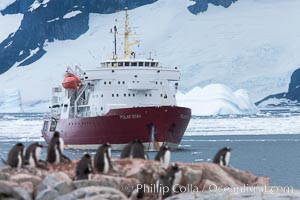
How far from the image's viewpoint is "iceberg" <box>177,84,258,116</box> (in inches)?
2466

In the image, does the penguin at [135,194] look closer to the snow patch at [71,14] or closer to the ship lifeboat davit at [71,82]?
the ship lifeboat davit at [71,82]

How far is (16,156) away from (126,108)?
22.5 meters

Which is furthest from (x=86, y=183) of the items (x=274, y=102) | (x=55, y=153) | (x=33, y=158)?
(x=274, y=102)

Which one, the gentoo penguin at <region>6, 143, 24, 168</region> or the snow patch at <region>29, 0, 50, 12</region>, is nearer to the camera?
the gentoo penguin at <region>6, 143, 24, 168</region>

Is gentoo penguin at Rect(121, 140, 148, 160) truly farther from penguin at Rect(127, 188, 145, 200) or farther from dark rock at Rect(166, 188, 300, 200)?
dark rock at Rect(166, 188, 300, 200)

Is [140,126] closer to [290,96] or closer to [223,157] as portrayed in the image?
[223,157]

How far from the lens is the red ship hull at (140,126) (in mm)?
37125

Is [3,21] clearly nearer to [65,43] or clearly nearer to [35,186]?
[65,43]

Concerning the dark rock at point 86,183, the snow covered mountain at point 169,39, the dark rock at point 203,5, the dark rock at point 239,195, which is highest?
the dark rock at point 203,5

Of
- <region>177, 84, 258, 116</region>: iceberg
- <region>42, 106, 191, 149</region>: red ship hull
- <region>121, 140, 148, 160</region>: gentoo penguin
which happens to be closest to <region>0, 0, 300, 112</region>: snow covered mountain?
<region>177, 84, 258, 116</region>: iceberg

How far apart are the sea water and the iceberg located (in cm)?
91

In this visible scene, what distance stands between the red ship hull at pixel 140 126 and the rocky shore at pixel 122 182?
22.0 metres

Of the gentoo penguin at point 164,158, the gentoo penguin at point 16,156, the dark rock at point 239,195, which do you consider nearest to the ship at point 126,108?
the gentoo penguin at point 164,158

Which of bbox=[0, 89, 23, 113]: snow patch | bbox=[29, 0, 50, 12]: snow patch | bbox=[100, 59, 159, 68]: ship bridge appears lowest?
bbox=[100, 59, 159, 68]: ship bridge
